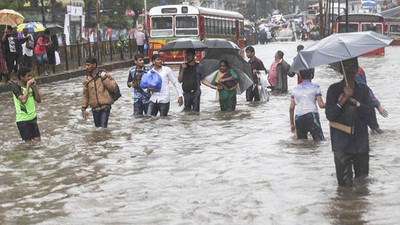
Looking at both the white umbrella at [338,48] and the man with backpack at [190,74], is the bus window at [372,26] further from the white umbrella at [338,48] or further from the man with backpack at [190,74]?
the white umbrella at [338,48]

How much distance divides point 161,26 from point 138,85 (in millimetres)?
20456

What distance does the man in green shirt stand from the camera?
12602 millimetres

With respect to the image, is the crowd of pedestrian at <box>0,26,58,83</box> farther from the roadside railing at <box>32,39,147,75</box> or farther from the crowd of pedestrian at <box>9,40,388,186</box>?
the crowd of pedestrian at <box>9,40,388,186</box>

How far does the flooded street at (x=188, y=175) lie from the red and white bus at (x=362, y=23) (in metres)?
27.2

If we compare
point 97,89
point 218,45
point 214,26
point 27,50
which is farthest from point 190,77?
point 214,26

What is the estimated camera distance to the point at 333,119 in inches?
337

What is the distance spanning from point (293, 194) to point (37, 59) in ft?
66.0

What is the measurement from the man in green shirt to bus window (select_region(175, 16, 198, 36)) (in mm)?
22761

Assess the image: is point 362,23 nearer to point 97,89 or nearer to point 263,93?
point 263,93

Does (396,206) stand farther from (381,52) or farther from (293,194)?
(381,52)

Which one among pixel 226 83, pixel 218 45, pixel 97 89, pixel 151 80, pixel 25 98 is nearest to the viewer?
pixel 25 98

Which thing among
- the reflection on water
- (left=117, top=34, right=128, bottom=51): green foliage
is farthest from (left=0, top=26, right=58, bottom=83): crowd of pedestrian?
the reflection on water

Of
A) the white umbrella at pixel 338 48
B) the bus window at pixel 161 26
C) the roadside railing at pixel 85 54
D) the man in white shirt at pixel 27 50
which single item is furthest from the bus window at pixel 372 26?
the white umbrella at pixel 338 48

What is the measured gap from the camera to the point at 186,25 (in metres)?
35.7
